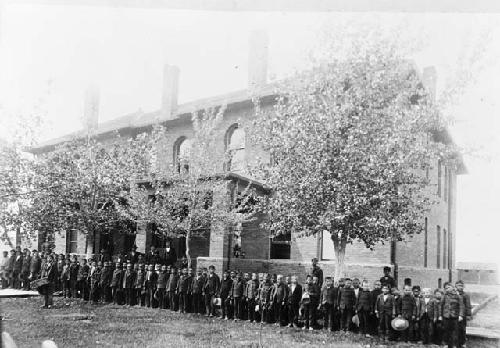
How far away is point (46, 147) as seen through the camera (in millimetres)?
29359

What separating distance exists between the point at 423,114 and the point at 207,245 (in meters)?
11.2

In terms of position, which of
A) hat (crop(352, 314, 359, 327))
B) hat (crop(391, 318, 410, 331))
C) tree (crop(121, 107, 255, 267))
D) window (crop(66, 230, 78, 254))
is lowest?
hat (crop(352, 314, 359, 327))

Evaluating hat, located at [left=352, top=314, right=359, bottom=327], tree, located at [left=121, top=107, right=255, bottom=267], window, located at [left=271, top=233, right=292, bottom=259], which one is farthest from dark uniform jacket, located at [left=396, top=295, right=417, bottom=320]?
window, located at [left=271, top=233, right=292, bottom=259]

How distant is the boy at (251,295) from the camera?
1306 centimetres

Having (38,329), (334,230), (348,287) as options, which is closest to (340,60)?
(334,230)

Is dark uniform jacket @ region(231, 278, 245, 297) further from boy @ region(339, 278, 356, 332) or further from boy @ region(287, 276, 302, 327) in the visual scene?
boy @ region(339, 278, 356, 332)

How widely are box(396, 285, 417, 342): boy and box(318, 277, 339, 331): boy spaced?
146 centimetres

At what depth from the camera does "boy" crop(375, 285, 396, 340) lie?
11305mm

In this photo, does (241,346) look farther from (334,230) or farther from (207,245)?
(207,245)

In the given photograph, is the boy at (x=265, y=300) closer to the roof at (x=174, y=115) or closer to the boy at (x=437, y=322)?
the boy at (x=437, y=322)

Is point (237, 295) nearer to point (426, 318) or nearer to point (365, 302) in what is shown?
point (365, 302)

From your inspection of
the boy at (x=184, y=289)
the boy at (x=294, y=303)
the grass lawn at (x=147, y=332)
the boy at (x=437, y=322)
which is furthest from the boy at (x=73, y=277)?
the boy at (x=437, y=322)

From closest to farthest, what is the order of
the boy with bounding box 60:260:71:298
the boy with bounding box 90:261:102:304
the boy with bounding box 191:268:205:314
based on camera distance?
the boy with bounding box 191:268:205:314, the boy with bounding box 90:261:102:304, the boy with bounding box 60:260:71:298

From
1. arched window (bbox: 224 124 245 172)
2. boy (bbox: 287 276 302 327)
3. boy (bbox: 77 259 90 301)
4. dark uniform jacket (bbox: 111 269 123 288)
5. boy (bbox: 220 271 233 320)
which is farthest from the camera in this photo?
arched window (bbox: 224 124 245 172)
